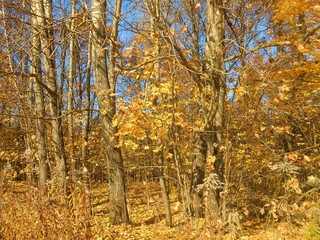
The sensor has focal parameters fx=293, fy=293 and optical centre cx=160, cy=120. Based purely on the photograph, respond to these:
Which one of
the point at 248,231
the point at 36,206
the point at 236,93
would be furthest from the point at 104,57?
the point at 248,231

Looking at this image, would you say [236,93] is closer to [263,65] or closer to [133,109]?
[263,65]

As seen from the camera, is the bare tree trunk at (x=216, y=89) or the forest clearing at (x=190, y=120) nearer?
the forest clearing at (x=190, y=120)

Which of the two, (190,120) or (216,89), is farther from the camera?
(190,120)

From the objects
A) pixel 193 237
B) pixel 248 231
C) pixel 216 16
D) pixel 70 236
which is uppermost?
pixel 216 16

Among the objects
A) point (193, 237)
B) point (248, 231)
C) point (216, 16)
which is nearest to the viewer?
point (193, 237)

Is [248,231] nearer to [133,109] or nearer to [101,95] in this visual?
[133,109]

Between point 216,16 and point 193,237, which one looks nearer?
point 193,237

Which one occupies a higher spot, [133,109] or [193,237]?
[133,109]

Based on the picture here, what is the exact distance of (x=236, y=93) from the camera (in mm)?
5266

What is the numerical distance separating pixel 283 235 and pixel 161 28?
4.15 m

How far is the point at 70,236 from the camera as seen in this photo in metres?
3.58

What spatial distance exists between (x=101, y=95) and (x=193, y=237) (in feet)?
12.3

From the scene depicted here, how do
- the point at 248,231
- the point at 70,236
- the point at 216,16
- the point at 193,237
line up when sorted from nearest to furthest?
the point at 70,236, the point at 193,237, the point at 216,16, the point at 248,231

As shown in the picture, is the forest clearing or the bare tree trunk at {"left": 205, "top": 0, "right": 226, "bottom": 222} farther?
the bare tree trunk at {"left": 205, "top": 0, "right": 226, "bottom": 222}
